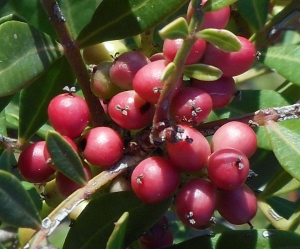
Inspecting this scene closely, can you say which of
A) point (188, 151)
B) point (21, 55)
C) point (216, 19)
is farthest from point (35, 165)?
point (216, 19)

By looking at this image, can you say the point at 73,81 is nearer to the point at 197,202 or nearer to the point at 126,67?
the point at 126,67

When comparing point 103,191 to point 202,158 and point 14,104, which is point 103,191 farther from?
point 14,104

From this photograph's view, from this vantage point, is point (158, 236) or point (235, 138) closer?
point (235, 138)

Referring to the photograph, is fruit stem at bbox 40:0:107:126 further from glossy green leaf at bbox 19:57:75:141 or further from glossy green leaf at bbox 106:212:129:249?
glossy green leaf at bbox 106:212:129:249

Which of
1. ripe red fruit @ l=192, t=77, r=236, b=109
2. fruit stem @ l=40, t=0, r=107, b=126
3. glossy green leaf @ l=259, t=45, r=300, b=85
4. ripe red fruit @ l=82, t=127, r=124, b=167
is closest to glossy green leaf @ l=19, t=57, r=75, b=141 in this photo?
fruit stem @ l=40, t=0, r=107, b=126

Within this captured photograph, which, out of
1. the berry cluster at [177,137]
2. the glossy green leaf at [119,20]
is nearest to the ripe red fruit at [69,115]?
the berry cluster at [177,137]

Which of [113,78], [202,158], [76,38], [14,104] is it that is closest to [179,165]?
[202,158]
